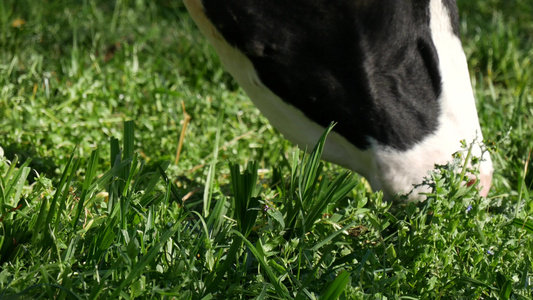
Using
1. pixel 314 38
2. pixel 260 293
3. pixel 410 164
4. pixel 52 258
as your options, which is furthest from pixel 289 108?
pixel 52 258

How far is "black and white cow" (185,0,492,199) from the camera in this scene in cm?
183

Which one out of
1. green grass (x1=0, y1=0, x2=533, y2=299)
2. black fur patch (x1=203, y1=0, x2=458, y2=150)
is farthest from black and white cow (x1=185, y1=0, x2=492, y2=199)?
green grass (x1=0, y1=0, x2=533, y2=299)

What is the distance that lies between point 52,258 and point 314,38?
2.61 feet

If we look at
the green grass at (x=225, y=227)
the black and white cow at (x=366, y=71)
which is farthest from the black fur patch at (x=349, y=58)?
the green grass at (x=225, y=227)

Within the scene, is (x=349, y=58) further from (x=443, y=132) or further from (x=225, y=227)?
(x=225, y=227)

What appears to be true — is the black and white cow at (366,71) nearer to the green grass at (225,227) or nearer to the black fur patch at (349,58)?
the black fur patch at (349,58)

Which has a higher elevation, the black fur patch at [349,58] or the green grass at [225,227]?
the black fur patch at [349,58]

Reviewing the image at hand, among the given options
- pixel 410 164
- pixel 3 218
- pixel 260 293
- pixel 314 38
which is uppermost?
pixel 314 38

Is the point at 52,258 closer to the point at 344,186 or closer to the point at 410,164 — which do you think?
the point at 344,186

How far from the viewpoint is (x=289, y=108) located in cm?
195

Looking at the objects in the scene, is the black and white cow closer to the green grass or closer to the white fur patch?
the white fur patch

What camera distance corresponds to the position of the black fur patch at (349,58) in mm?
1828

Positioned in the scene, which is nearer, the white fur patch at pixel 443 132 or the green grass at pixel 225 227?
the green grass at pixel 225 227

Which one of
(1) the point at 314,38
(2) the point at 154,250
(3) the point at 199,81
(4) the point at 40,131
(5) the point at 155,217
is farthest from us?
(3) the point at 199,81
